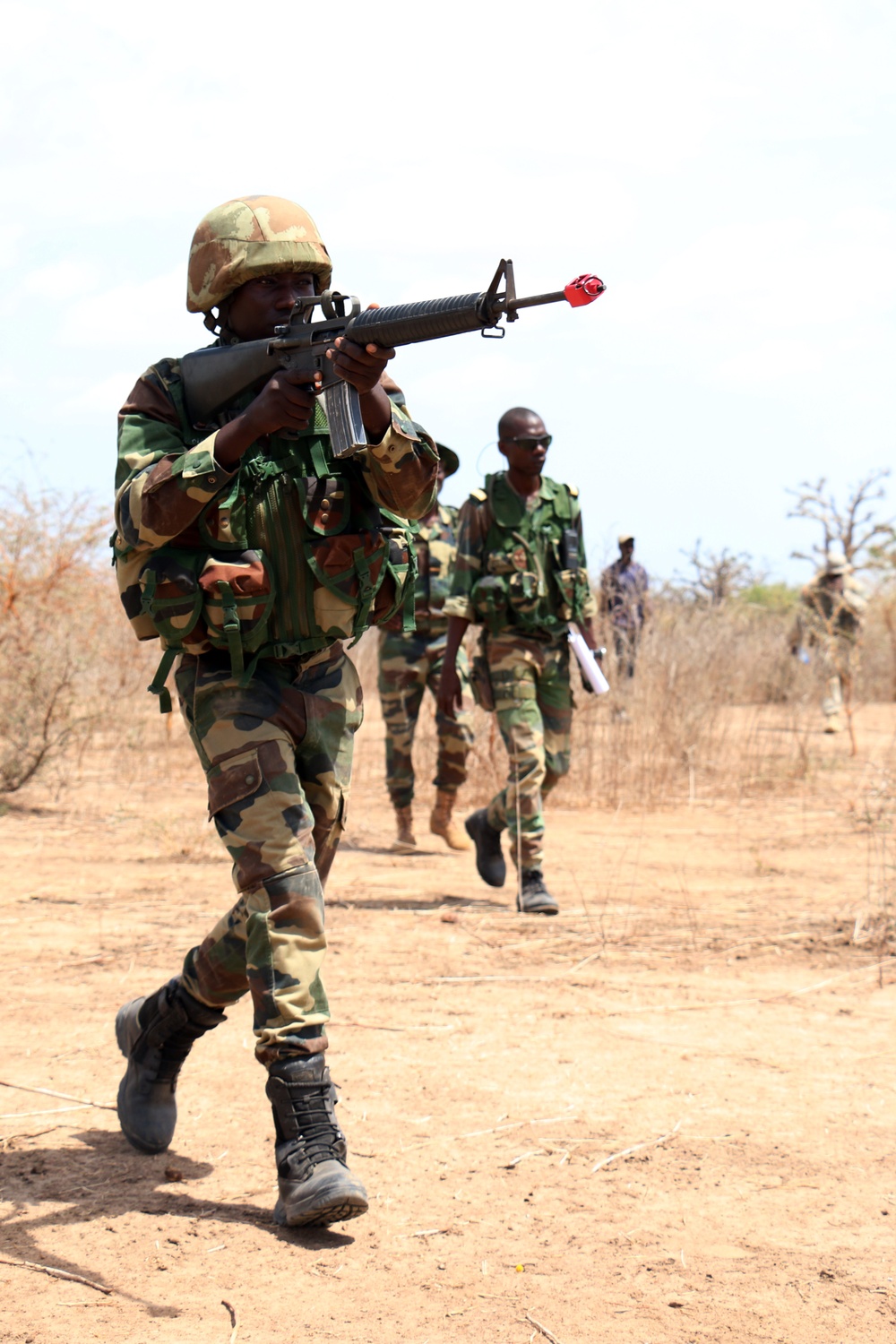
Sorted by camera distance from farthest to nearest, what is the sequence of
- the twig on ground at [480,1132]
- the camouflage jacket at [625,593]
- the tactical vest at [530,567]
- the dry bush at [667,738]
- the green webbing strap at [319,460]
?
the camouflage jacket at [625,593], the dry bush at [667,738], the tactical vest at [530,567], the twig on ground at [480,1132], the green webbing strap at [319,460]

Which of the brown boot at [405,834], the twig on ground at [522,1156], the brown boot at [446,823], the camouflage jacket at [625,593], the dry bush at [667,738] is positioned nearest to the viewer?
the twig on ground at [522,1156]

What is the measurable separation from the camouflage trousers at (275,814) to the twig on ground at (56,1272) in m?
0.50

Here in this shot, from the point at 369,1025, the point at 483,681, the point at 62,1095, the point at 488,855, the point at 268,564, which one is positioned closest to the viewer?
the point at 268,564

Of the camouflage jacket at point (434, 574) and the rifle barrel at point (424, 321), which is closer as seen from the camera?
the rifle barrel at point (424, 321)

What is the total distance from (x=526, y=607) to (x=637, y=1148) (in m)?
2.92

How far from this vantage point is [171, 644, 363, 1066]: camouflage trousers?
2758 millimetres

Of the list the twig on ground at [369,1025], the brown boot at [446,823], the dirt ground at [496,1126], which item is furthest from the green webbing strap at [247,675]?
the brown boot at [446,823]

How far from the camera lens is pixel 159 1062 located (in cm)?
321

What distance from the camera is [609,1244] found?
271 centimetres

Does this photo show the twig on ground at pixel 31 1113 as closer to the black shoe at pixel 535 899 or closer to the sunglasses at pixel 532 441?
the black shoe at pixel 535 899

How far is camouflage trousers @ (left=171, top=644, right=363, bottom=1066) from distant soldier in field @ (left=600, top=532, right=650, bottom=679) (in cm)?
675

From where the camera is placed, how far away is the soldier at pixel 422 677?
761 cm

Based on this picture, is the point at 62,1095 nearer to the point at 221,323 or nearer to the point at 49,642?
the point at 221,323

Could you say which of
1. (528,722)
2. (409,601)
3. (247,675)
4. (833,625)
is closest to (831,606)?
(833,625)
